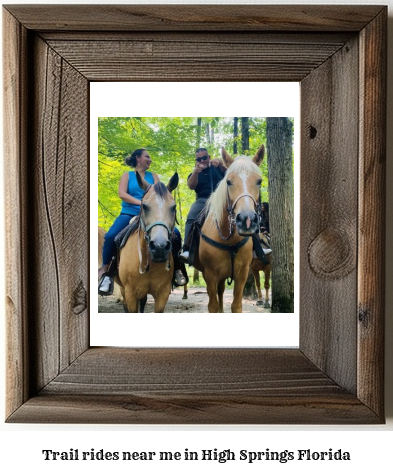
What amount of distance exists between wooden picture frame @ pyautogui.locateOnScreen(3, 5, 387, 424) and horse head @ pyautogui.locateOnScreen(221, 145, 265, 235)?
5 cm

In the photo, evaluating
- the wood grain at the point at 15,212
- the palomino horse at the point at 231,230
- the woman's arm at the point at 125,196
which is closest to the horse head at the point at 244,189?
the palomino horse at the point at 231,230

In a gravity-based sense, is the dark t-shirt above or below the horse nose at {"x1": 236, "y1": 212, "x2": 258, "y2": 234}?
above

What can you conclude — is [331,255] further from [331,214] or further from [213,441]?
[213,441]

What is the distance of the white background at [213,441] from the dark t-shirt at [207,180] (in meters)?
0.20

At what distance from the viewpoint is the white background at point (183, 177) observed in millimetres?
630

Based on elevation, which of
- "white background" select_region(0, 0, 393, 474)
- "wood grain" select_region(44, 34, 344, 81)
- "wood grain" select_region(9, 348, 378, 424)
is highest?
"wood grain" select_region(44, 34, 344, 81)

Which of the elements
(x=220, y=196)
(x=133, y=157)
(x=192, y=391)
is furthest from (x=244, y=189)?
(x=192, y=391)

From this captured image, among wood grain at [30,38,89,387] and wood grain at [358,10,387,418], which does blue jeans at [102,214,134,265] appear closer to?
wood grain at [30,38,89,387]

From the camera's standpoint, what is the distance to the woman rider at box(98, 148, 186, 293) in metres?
0.63

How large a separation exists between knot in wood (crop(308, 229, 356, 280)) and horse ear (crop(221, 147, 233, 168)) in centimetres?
13

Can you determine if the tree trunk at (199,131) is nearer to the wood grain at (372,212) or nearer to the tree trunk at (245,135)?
the tree trunk at (245,135)

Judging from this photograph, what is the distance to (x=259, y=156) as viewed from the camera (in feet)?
2.07

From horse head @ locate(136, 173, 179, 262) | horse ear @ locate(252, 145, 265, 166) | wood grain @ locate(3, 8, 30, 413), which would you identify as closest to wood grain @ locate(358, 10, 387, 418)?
horse ear @ locate(252, 145, 265, 166)

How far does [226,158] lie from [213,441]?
12.7 inches
